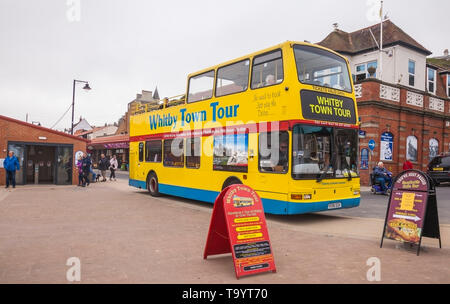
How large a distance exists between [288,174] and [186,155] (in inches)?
194

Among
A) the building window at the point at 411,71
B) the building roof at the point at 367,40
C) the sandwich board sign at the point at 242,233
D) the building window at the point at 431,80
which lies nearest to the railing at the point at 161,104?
the sandwich board sign at the point at 242,233

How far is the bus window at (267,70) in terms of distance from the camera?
8750 mm

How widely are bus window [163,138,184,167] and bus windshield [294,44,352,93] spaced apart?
5416 millimetres

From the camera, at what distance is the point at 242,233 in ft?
15.8

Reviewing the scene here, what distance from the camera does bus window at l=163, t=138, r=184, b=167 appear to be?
12500 millimetres

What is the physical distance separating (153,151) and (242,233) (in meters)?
10.2

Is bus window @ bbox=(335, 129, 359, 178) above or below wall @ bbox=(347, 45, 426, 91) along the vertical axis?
below

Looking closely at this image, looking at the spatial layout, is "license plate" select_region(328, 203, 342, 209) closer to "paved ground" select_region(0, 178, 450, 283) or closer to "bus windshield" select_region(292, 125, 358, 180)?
"paved ground" select_region(0, 178, 450, 283)

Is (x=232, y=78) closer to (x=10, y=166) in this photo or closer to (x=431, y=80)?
(x=10, y=166)

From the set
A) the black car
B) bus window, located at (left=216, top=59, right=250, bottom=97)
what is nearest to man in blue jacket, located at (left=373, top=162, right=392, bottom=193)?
the black car

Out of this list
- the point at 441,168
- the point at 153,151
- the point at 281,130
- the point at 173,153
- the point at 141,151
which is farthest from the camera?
the point at 441,168

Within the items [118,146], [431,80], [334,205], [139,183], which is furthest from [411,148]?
[118,146]

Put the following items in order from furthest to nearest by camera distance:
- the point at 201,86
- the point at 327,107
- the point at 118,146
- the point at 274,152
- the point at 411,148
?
the point at 118,146, the point at 411,148, the point at 201,86, the point at 327,107, the point at 274,152
